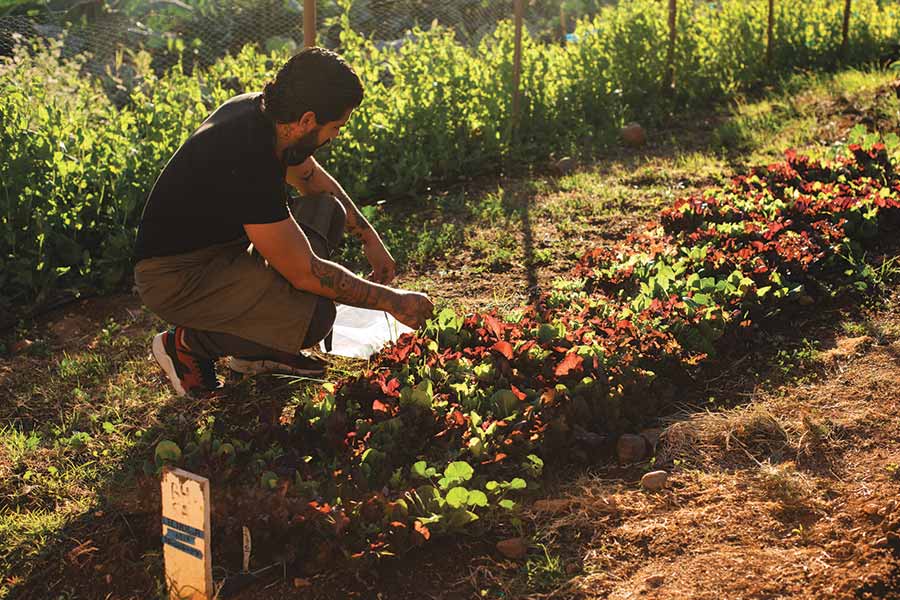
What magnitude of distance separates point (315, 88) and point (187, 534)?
5.45 ft

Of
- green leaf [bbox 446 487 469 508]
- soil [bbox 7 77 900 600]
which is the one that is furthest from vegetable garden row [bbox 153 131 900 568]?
soil [bbox 7 77 900 600]

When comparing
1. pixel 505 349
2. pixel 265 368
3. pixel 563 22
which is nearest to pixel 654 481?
pixel 505 349

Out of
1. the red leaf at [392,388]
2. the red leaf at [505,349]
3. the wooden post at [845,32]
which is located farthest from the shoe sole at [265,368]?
the wooden post at [845,32]

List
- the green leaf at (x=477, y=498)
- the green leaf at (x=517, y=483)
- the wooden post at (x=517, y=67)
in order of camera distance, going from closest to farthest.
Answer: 1. the green leaf at (x=477, y=498)
2. the green leaf at (x=517, y=483)
3. the wooden post at (x=517, y=67)

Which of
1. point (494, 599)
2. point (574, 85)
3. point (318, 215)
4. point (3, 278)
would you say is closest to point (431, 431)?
point (494, 599)

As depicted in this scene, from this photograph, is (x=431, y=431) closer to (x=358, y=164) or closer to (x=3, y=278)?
(x=3, y=278)

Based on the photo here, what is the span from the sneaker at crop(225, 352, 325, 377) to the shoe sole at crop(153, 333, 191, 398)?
11.2 inches

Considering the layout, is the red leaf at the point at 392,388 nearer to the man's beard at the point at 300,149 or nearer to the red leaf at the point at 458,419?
the red leaf at the point at 458,419

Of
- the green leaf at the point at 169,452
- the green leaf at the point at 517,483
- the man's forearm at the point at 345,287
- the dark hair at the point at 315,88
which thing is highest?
the dark hair at the point at 315,88

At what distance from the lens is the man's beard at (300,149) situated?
357cm

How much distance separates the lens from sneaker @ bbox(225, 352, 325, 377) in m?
4.16

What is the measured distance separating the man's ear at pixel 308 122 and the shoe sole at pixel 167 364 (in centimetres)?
118

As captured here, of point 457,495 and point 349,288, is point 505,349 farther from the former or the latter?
point 457,495

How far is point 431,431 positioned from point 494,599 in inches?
32.9
